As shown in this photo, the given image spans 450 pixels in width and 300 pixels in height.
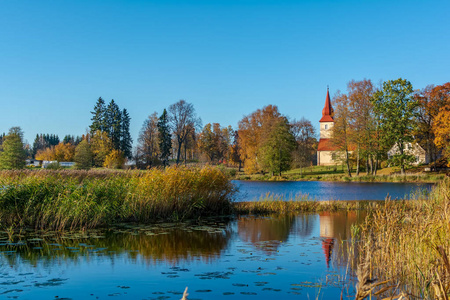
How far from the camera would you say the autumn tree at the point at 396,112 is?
155ft

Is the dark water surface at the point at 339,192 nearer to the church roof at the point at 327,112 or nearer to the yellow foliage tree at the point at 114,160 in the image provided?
the yellow foliage tree at the point at 114,160

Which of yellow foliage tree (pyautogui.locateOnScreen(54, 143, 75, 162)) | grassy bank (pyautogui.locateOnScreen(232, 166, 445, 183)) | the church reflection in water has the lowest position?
the church reflection in water

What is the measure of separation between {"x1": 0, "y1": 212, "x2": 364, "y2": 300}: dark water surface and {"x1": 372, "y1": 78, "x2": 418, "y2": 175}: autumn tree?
3731cm

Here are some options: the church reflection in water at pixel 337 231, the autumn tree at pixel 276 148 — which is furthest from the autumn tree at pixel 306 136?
→ the church reflection in water at pixel 337 231

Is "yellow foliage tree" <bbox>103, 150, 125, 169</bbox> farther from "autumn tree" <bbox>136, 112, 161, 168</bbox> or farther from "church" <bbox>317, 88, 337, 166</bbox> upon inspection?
"church" <bbox>317, 88, 337, 166</bbox>

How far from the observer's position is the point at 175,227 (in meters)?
13.9

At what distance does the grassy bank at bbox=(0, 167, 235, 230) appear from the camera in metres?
12.6

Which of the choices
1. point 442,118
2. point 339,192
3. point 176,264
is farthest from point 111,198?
point 442,118

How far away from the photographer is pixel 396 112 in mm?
47125

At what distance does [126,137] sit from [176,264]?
69.5m

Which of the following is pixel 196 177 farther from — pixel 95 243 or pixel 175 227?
pixel 95 243

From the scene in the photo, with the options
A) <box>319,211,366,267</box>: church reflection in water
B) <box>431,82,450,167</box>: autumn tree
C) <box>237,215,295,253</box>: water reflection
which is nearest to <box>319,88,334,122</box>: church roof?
<box>431,82,450,167</box>: autumn tree

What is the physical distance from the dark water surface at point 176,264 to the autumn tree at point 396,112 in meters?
37.3

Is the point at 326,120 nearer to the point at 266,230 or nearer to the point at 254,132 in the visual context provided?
the point at 254,132
